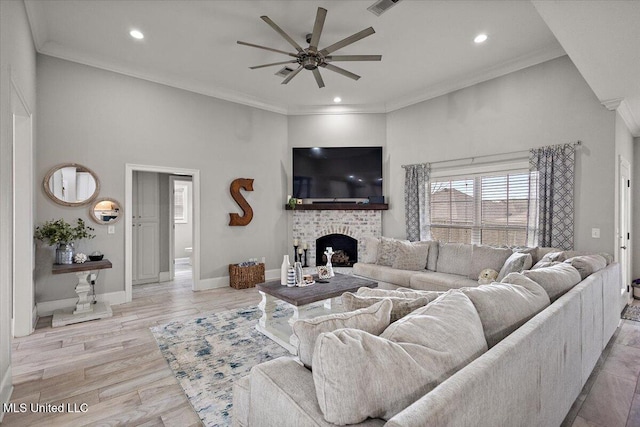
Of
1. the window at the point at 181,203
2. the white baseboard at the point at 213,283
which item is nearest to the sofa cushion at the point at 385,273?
the white baseboard at the point at 213,283

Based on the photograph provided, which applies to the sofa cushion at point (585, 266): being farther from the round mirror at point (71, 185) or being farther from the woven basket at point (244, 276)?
the round mirror at point (71, 185)

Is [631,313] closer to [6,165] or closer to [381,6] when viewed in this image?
[381,6]

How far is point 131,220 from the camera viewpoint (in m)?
4.76

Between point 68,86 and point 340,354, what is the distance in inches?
200

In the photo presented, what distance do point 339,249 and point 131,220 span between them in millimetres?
3678

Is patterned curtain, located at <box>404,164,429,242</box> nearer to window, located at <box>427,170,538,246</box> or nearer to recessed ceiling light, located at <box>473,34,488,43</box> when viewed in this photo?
window, located at <box>427,170,538,246</box>

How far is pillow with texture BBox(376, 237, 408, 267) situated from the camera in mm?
4895

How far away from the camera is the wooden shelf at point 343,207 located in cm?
593

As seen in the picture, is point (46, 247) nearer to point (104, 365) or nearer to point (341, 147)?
point (104, 365)

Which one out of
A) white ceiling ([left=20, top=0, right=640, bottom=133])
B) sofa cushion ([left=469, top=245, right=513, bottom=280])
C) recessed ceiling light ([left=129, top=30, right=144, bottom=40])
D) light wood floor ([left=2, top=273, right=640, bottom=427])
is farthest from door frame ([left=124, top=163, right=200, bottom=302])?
sofa cushion ([left=469, top=245, right=513, bottom=280])

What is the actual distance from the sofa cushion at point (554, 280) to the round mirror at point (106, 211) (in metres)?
4.87

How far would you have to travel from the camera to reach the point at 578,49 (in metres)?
2.69

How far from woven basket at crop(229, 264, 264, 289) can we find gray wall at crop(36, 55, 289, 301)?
8.5 inches

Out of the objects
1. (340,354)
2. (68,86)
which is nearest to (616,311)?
(340,354)
